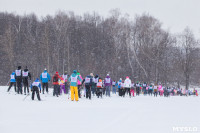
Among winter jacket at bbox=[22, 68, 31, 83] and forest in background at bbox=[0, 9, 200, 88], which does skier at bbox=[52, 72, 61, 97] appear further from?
forest in background at bbox=[0, 9, 200, 88]

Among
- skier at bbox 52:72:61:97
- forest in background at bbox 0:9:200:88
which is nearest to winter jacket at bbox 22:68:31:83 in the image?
skier at bbox 52:72:61:97

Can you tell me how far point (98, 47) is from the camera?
56.1 metres

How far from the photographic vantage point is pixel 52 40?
172ft

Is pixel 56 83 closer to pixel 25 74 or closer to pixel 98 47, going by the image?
pixel 25 74

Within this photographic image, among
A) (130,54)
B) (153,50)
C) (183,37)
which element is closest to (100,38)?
(130,54)

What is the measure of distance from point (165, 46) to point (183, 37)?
7820mm

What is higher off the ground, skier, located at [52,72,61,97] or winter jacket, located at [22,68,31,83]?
winter jacket, located at [22,68,31,83]

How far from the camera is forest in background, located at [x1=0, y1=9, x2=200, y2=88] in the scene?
5012 cm

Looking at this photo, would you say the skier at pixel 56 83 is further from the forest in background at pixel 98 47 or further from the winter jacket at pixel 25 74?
the forest in background at pixel 98 47

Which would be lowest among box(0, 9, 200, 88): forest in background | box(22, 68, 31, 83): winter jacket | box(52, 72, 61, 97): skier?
box(52, 72, 61, 97): skier

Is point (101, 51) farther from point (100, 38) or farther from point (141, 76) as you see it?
point (141, 76)

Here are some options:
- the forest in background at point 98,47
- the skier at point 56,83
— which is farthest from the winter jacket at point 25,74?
the forest in background at point 98,47

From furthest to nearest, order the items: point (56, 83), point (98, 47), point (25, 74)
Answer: point (98, 47), point (56, 83), point (25, 74)

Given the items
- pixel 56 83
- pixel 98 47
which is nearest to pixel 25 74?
pixel 56 83
